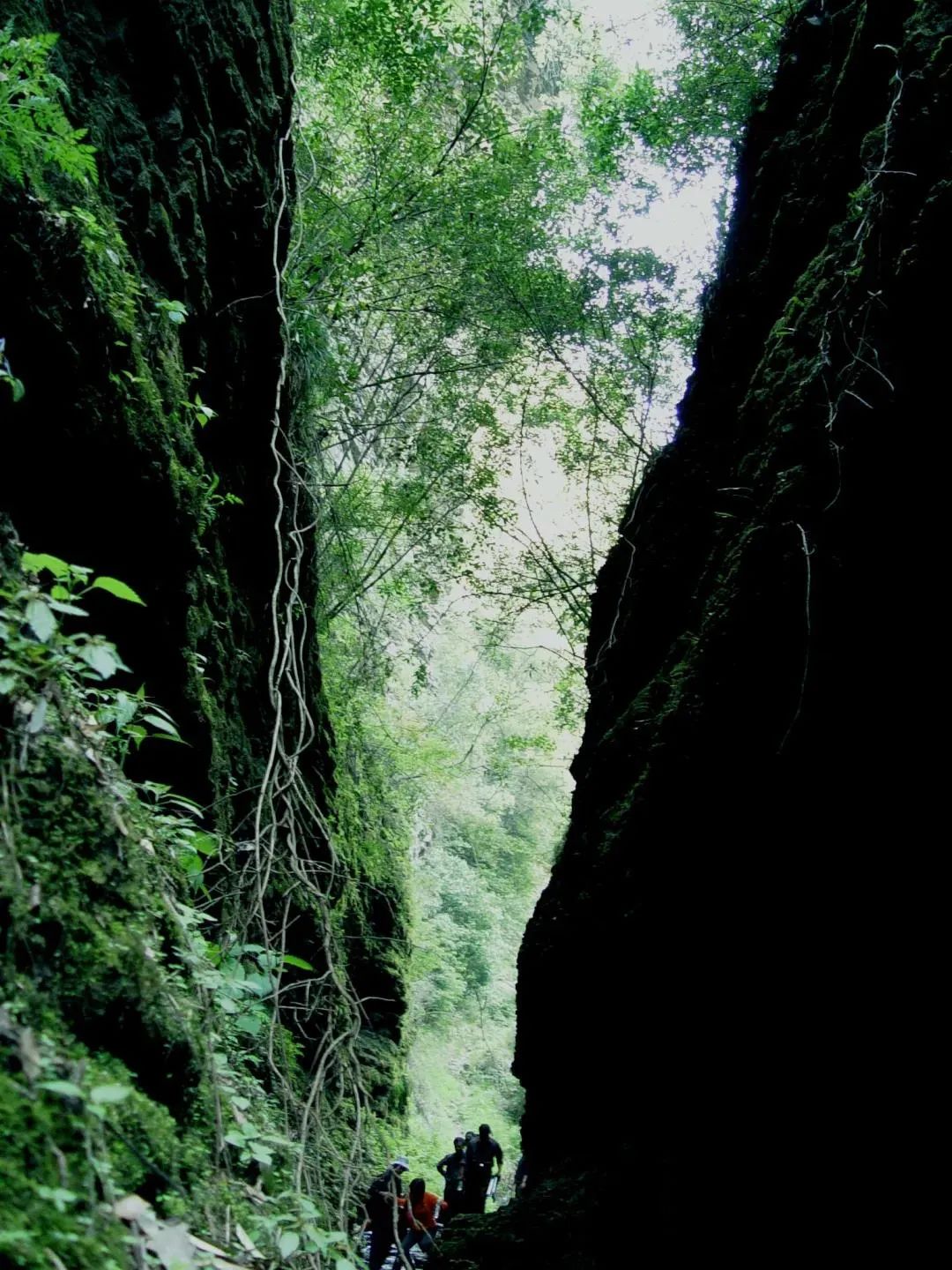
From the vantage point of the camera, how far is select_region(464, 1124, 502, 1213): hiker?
7723 millimetres

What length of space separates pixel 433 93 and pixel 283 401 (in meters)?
5.51

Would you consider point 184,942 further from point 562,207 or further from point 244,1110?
point 562,207

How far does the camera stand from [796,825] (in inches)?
146

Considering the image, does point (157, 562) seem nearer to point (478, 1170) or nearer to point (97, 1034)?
point (97, 1034)

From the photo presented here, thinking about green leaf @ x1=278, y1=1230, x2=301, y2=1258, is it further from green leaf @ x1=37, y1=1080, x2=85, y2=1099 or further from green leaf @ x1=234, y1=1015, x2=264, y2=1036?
green leaf @ x1=234, y1=1015, x2=264, y2=1036

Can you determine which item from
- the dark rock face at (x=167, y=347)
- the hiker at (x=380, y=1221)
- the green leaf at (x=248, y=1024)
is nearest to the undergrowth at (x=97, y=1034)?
the green leaf at (x=248, y=1024)

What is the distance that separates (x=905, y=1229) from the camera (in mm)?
3512

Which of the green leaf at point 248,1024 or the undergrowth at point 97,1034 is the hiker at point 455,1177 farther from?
the undergrowth at point 97,1034

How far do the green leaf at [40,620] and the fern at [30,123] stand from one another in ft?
6.58

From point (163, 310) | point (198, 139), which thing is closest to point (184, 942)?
point (163, 310)

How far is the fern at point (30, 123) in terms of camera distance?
2695mm

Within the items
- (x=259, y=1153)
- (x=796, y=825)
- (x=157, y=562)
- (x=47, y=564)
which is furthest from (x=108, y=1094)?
(x=157, y=562)

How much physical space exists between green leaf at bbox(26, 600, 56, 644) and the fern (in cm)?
200

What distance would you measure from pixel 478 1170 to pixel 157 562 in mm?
6587
